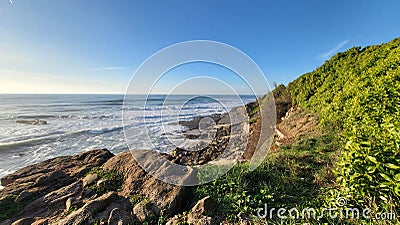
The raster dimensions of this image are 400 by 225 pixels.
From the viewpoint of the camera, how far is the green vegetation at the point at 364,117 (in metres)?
1.92

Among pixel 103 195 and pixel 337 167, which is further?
pixel 103 195

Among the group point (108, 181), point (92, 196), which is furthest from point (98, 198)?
point (108, 181)

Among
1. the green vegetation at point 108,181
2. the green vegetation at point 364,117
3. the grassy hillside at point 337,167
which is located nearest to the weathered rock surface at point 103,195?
the green vegetation at point 108,181

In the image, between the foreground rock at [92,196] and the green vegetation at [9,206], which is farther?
the green vegetation at [9,206]

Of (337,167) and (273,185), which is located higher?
(337,167)

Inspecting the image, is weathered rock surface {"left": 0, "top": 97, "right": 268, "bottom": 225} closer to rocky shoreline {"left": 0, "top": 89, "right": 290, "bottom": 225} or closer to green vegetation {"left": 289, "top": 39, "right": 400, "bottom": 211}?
rocky shoreline {"left": 0, "top": 89, "right": 290, "bottom": 225}

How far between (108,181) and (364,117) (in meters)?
6.41

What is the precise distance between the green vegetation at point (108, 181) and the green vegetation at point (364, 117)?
12.5 feet

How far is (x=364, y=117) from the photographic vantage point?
4746 millimetres

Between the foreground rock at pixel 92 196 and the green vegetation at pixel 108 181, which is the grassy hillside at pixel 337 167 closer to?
the foreground rock at pixel 92 196

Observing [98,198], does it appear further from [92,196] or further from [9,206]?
[9,206]

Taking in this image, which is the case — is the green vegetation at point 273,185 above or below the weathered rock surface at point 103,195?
above

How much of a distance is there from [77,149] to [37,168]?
20.5ft

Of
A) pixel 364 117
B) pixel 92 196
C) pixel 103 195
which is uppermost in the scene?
pixel 364 117
